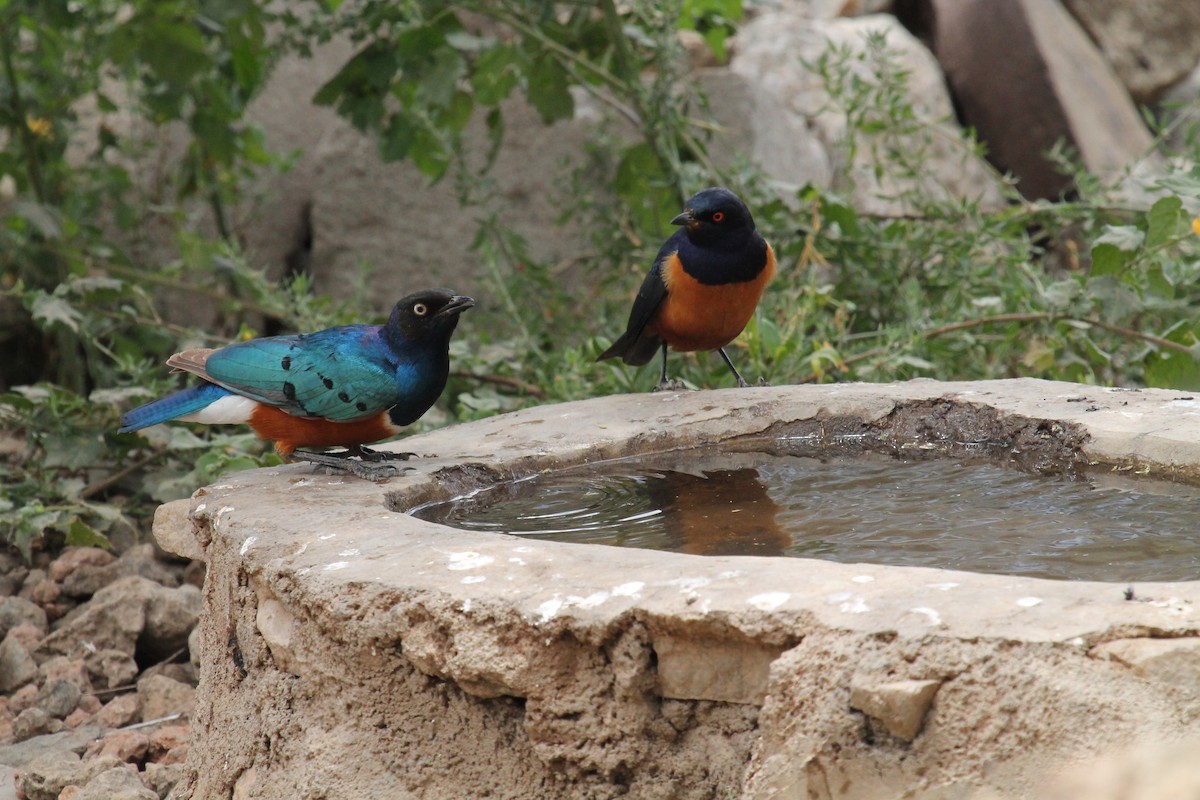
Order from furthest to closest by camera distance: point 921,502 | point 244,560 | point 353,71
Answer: point 353,71
point 921,502
point 244,560

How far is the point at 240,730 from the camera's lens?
2.75 meters

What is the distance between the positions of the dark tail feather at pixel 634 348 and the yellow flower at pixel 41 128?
3.48m

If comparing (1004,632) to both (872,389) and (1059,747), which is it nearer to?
(1059,747)

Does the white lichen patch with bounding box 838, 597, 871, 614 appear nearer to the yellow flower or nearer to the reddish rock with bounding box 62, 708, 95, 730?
the reddish rock with bounding box 62, 708, 95, 730

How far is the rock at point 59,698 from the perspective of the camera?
4047 millimetres

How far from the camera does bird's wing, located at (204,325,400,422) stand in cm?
362

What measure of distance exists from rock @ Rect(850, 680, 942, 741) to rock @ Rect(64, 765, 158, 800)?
2088mm

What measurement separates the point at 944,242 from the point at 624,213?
61.6 inches

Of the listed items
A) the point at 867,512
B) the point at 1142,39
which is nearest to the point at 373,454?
the point at 867,512

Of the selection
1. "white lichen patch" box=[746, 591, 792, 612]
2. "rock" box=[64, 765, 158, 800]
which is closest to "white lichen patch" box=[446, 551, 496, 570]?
"white lichen patch" box=[746, 591, 792, 612]

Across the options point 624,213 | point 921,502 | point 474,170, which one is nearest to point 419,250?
point 474,170

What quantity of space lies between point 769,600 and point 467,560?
61 cm

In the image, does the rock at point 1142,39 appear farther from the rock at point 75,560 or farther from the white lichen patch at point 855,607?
the white lichen patch at point 855,607

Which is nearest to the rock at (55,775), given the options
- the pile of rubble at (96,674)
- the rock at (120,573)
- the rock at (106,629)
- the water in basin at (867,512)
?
the pile of rubble at (96,674)
